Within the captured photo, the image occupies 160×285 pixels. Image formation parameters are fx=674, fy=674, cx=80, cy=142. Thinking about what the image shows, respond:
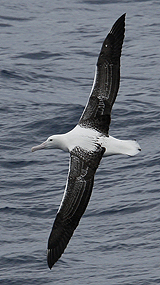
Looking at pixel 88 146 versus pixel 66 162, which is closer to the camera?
pixel 88 146

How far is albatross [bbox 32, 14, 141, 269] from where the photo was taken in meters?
10.4

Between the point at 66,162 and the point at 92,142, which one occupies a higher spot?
the point at 92,142

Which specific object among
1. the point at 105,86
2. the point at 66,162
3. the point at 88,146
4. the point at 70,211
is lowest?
the point at 66,162

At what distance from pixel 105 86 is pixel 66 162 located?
133 inches

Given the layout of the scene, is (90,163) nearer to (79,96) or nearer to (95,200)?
(95,200)

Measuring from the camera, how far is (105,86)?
1199cm

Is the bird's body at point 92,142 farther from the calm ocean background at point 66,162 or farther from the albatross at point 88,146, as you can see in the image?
the calm ocean background at point 66,162

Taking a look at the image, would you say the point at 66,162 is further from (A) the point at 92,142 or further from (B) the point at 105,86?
(A) the point at 92,142

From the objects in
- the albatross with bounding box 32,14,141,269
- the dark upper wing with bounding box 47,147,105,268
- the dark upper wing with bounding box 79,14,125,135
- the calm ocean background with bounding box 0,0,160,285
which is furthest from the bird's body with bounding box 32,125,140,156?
the calm ocean background with bounding box 0,0,160,285

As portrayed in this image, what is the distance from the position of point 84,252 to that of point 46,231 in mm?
946

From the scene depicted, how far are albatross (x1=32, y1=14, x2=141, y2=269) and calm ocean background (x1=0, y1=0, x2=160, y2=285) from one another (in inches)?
64.1

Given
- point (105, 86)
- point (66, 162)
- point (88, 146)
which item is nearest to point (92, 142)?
point (88, 146)

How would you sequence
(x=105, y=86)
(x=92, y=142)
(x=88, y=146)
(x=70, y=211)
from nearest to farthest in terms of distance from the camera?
(x=70, y=211), (x=88, y=146), (x=92, y=142), (x=105, y=86)

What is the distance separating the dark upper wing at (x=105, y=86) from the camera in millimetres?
11867
